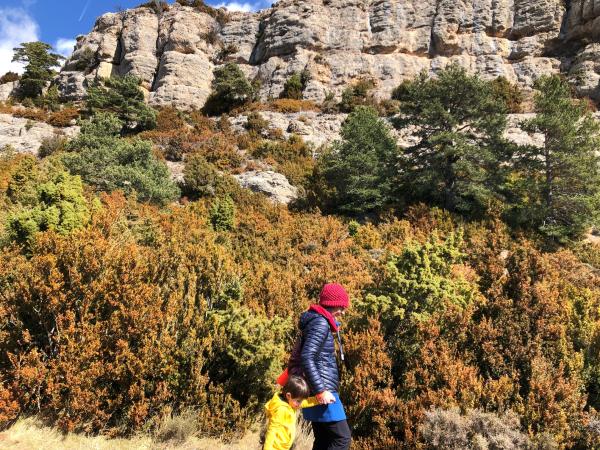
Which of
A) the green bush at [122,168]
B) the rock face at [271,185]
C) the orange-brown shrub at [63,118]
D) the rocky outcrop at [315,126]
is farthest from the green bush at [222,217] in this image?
the orange-brown shrub at [63,118]

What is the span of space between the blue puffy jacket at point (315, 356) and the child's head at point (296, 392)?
9 centimetres

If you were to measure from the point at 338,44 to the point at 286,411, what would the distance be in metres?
36.5

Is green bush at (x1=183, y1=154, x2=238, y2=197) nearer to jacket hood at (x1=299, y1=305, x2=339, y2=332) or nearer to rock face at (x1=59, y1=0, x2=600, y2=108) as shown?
jacket hood at (x1=299, y1=305, x2=339, y2=332)

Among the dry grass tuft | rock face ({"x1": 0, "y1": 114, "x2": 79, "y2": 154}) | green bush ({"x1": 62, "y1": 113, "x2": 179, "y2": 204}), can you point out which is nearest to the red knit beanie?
the dry grass tuft

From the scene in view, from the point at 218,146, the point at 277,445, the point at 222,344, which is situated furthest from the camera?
the point at 218,146

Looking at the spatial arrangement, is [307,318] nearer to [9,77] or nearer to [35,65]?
[35,65]

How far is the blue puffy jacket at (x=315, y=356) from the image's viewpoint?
288 cm

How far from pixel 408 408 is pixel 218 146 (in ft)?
64.7

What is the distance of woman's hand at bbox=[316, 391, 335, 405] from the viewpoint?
110 inches

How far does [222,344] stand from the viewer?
177 inches

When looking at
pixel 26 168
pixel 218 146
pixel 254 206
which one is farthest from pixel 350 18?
pixel 26 168

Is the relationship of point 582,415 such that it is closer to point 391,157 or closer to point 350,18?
point 391,157

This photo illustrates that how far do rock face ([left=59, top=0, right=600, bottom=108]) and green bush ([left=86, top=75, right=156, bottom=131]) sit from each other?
5.34 meters

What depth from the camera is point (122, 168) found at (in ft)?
43.2
